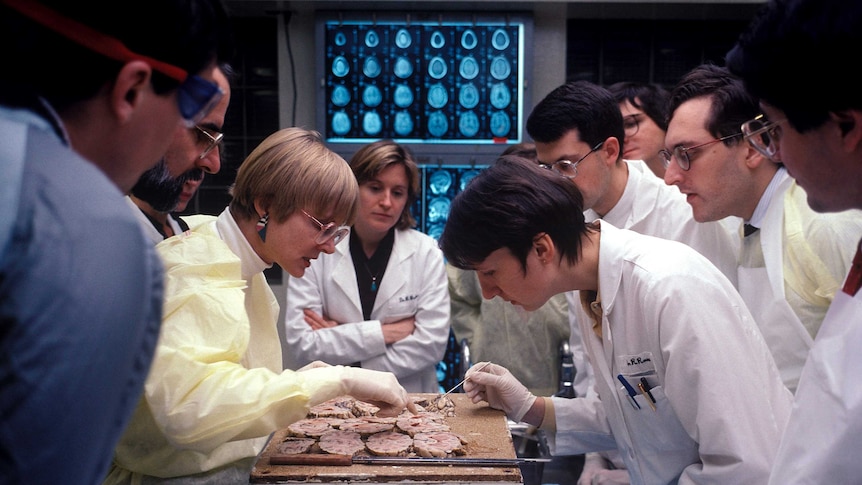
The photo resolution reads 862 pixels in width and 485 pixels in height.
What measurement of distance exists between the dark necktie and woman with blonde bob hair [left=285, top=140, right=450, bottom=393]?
6.42 ft

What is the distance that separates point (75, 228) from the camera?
0.63m

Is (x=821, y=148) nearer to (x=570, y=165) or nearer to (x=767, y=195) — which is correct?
(x=767, y=195)

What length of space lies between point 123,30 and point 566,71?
3.29 metres

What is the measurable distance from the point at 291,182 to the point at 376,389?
0.57m

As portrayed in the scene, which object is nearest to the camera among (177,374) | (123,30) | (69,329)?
(69,329)

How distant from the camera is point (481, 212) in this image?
5.74 ft

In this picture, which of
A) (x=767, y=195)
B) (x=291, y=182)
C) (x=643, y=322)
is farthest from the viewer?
(x=767, y=195)

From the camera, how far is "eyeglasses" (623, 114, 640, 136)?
10.3 feet

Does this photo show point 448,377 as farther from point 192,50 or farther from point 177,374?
point 192,50

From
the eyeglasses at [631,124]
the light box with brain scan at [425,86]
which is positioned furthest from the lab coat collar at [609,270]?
the light box with brain scan at [425,86]

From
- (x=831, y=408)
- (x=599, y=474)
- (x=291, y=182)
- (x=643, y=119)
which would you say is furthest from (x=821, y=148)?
(x=643, y=119)

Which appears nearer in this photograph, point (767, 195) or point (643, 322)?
point (643, 322)

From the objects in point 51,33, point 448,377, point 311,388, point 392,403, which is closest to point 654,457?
point 392,403

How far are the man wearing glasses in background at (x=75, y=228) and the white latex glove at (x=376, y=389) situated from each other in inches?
34.3
